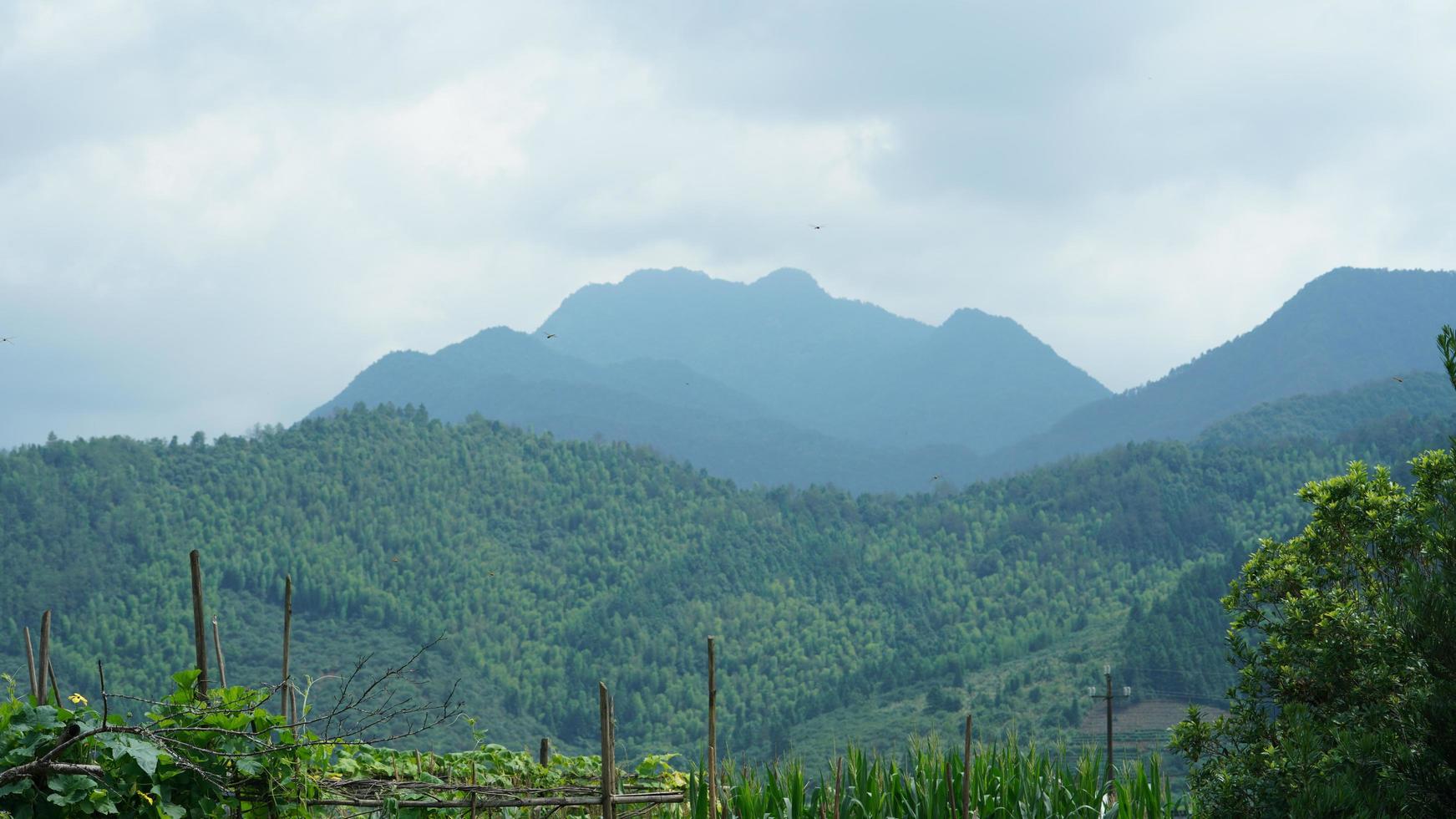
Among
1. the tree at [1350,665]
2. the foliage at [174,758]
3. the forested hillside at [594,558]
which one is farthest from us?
the forested hillside at [594,558]

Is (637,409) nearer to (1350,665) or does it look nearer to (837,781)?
(837,781)

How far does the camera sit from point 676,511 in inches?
3179

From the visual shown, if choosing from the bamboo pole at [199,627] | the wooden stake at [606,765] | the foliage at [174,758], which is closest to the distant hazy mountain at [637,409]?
the wooden stake at [606,765]

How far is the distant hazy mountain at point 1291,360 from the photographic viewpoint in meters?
124

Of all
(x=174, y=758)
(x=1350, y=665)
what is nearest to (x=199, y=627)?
(x=174, y=758)

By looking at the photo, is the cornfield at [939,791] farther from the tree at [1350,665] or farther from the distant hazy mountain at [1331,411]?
the distant hazy mountain at [1331,411]

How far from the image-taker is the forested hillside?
60000mm

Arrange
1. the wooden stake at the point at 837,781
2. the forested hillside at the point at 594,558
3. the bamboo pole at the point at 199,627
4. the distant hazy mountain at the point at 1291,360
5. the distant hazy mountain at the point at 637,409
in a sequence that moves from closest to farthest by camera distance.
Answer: the bamboo pole at the point at 199,627, the wooden stake at the point at 837,781, the forested hillside at the point at 594,558, the distant hazy mountain at the point at 1291,360, the distant hazy mountain at the point at 637,409

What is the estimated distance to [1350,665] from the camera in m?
5.02

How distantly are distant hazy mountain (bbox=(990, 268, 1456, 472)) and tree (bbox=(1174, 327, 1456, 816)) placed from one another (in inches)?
4840

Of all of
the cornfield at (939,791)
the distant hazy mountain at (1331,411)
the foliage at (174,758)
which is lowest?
the cornfield at (939,791)

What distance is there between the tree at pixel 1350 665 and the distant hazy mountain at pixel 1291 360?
12294 cm

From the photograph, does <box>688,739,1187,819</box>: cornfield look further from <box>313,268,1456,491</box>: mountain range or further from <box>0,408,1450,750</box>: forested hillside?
<box>313,268,1456,491</box>: mountain range

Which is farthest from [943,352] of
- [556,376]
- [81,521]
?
[81,521]
